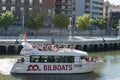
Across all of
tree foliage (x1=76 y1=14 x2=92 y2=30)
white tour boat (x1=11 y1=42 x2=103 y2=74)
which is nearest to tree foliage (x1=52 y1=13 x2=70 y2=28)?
tree foliage (x1=76 y1=14 x2=92 y2=30)

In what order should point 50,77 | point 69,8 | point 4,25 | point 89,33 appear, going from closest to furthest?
1. point 50,77
2. point 4,25
3. point 89,33
4. point 69,8

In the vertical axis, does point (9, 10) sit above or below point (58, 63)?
above

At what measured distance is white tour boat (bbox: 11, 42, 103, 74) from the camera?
184ft

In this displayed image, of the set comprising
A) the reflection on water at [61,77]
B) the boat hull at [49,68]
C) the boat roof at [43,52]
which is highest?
the boat roof at [43,52]

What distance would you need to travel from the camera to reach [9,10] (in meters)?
132

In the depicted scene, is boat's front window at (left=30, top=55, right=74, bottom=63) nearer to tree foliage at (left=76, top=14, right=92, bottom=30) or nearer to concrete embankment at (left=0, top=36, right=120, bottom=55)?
concrete embankment at (left=0, top=36, right=120, bottom=55)

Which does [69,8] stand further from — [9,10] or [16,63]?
[16,63]

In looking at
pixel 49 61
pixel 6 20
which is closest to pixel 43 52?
pixel 49 61

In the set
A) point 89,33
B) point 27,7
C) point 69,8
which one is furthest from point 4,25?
point 69,8

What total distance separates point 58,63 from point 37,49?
362 cm

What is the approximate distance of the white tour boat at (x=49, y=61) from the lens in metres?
55.9

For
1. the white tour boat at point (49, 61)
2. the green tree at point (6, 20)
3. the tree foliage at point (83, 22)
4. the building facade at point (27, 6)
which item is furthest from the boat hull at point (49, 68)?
the building facade at point (27, 6)

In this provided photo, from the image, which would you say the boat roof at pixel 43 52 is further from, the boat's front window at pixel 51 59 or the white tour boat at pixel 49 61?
the boat's front window at pixel 51 59

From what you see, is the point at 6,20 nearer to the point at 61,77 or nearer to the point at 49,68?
the point at 49,68
